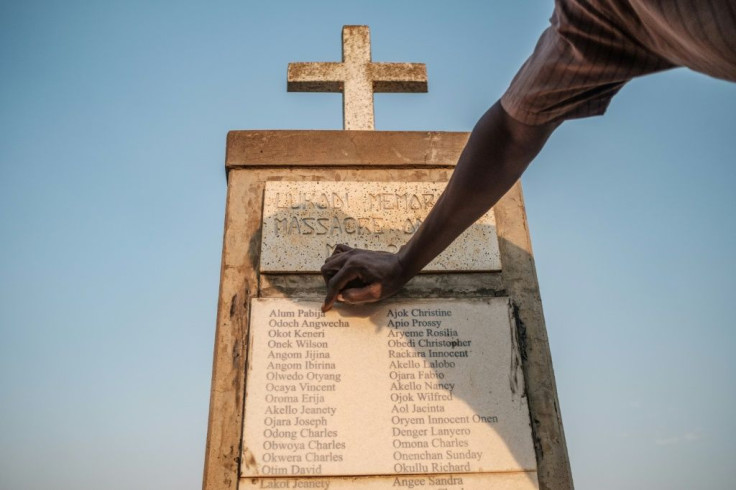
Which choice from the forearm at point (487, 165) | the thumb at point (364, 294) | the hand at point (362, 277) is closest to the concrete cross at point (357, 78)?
the hand at point (362, 277)

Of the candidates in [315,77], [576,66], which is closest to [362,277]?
[576,66]

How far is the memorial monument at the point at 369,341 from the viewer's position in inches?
85.9

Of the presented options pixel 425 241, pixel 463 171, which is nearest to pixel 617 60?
pixel 463 171

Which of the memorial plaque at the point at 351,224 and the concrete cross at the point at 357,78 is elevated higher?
the concrete cross at the point at 357,78

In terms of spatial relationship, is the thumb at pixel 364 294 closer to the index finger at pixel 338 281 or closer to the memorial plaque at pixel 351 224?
the index finger at pixel 338 281

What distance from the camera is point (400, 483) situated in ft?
7.00

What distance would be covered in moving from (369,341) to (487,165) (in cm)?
123

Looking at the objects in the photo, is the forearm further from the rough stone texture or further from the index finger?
the rough stone texture

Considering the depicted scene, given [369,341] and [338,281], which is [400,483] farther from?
[338,281]

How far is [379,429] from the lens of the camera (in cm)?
223

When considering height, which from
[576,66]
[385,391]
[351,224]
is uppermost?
[351,224]

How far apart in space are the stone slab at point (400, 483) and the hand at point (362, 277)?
2.39 feet

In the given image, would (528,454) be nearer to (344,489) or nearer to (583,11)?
(344,489)

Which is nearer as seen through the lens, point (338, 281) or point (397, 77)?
point (338, 281)
